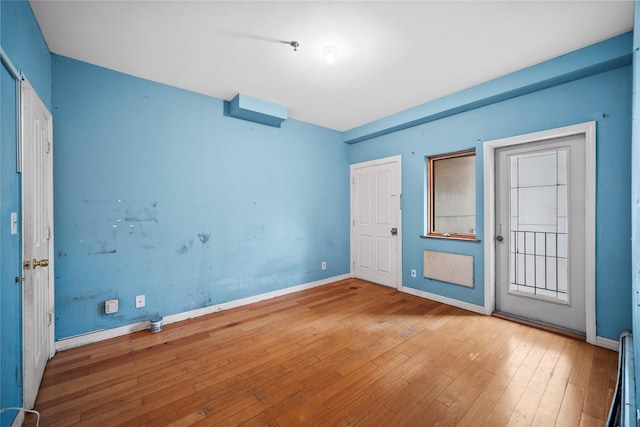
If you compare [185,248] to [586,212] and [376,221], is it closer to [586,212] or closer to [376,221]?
[376,221]

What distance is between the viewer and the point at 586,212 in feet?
8.36

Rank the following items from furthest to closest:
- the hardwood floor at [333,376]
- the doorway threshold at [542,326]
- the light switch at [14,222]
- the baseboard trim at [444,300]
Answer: the baseboard trim at [444,300] → the doorway threshold at [542,326] → the hardwood floor at [333,376] → the light switch at [14,222]

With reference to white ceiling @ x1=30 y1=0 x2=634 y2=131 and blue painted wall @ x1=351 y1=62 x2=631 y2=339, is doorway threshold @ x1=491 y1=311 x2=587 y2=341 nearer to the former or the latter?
blue painted wall @ x1=351 y1=62 x2=631 y2=339

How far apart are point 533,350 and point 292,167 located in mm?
3565

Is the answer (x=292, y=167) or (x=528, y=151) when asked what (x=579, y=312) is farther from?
(x=292, y=167)

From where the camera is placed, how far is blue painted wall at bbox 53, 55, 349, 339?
2535 mm

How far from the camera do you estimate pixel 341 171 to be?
4.91m

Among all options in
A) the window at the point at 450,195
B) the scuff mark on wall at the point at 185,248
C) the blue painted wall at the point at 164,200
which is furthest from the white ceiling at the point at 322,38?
the scuff mark on wall at the point at 185,248

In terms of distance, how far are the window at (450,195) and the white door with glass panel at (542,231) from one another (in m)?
0.77

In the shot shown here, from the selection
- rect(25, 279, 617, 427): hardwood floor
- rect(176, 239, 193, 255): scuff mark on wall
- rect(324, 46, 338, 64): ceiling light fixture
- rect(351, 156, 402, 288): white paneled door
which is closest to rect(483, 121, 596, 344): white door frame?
rect(25, 279, 617, 427): hardwood floor

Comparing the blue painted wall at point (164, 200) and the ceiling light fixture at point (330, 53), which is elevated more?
the ceiling light fixture at point (330, 53)

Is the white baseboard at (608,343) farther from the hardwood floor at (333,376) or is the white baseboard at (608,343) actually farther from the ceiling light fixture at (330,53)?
the ceiling light fixture at (330,53)

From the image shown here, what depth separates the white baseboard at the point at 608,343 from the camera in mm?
2361

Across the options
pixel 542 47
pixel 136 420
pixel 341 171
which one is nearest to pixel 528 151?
pixel 542 47
